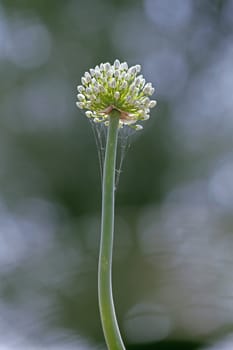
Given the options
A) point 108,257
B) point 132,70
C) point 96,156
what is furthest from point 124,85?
point 96,156

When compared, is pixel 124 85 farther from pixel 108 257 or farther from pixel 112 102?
→ pixel 108 257

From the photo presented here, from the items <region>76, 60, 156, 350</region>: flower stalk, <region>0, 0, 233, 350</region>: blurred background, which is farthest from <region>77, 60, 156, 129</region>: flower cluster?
<region>0, 0, 233, 350</region>: blurred background

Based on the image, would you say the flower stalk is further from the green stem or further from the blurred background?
the blurred background

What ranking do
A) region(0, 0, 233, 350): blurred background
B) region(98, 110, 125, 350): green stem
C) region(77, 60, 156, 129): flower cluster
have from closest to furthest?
region(98, 110, 125, 350): green stem < region(77, 60, 156, 129): flower cluster < region(0, 0, 233, 350): blurred background

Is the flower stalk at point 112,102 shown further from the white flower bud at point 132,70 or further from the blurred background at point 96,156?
the blurred background at point 96,156

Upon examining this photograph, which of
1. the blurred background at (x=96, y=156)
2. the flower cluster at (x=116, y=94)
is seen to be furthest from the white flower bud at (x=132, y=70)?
the blurred background at (x=96, y=156)
